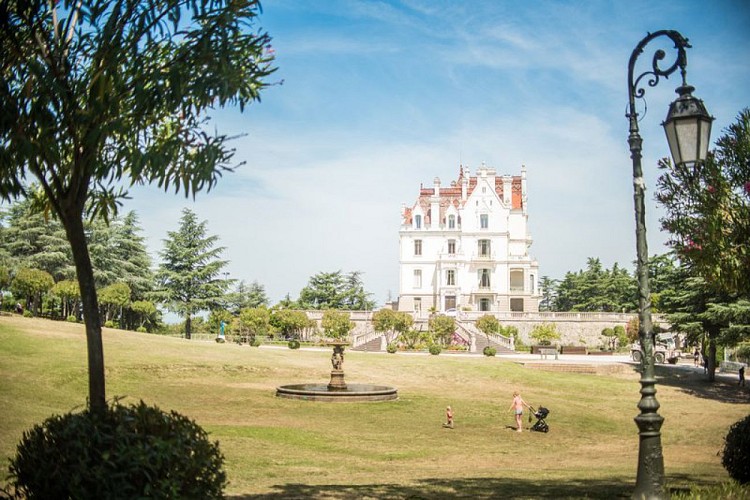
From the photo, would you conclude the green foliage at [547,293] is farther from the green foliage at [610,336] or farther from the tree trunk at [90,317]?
the tree trunk at [90,317]

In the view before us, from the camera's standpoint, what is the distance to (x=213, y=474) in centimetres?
709

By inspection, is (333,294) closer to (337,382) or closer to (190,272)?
(190,272)

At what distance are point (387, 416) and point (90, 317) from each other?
19.5 meters

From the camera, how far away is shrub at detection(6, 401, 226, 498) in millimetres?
6484

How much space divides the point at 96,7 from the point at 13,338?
28.8m

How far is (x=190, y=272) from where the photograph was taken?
229 feet

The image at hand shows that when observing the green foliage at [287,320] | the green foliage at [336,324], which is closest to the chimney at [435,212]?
the green foliage at [336,324]

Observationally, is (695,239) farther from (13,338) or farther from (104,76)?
(13,338)

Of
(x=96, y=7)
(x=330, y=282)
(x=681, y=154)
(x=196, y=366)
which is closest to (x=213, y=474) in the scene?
(x=96, y=7)

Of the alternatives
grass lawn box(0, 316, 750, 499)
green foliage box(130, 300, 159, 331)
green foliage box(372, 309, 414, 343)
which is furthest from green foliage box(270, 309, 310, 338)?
grass lawn box(0, 316, 750, 499)

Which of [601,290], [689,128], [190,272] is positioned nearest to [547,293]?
[601,290]

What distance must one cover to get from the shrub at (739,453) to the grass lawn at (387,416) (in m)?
0.92

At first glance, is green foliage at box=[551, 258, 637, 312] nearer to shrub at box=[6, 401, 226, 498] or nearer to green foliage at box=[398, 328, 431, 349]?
green foliage at box=[398, 328, 431, 349]

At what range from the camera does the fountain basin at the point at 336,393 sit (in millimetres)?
28391
